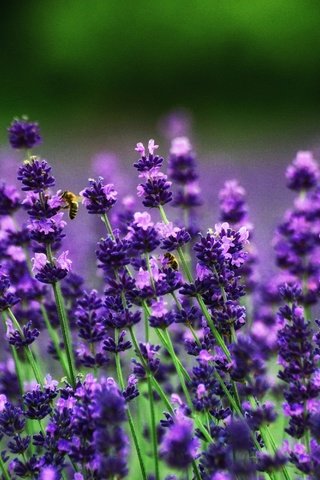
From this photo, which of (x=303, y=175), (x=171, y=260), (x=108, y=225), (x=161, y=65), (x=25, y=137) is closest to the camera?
(x=108, y=225)

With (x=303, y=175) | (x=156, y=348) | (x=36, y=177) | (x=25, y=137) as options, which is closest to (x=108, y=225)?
(x=36, y=177)

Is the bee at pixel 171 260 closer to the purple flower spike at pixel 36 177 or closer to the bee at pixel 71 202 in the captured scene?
the purple flower spike at pixel 36 177

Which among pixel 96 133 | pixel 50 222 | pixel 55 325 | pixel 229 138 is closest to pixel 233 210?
pixel 55 325

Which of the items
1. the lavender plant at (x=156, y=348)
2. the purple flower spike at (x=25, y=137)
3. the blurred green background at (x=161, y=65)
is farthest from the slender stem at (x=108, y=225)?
the blurred green background at (x=161, y=65)

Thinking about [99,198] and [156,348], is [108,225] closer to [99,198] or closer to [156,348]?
[99,198]

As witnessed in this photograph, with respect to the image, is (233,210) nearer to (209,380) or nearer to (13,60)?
(209,380)

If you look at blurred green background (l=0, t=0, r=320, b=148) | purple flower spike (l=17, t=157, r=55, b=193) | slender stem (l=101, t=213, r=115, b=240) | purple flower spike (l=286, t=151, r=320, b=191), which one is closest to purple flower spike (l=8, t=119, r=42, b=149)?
purple flower spike (l=17, t=157, r=55, b=193)

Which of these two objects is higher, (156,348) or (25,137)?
(25,137)

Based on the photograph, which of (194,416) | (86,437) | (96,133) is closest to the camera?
(86,437)

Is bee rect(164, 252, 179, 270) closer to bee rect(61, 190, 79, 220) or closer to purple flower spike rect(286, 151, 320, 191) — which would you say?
bee rect(61, 190, 79, 220)
